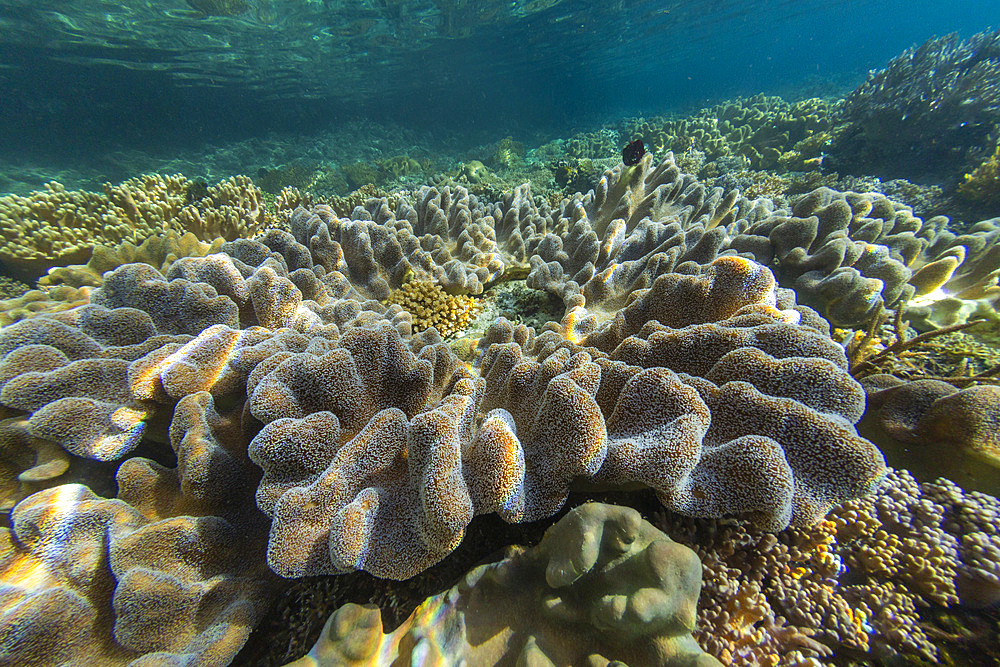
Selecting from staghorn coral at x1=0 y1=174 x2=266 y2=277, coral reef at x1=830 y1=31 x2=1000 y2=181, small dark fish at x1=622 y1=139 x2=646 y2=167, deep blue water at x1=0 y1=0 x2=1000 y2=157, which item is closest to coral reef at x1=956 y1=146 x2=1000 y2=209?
coral reef at x1=830 y1=31 x2=1000 y2=181

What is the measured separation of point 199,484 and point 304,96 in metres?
57.3

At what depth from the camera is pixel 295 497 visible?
52.7 inches

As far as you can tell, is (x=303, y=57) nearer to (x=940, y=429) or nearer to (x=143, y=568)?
(x=143, y=568)

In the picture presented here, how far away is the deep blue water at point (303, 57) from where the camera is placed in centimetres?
2492

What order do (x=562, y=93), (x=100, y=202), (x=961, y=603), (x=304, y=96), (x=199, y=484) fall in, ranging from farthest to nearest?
(x=562, y=93) → (x=304, y=96) → (x=100, y=202) → (x=199, y=484) → (x=961, y=603)

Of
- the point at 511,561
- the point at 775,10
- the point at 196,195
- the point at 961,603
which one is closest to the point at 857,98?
the point at 961,603

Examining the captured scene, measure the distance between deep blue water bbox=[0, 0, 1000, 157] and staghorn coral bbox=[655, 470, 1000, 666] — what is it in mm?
35341

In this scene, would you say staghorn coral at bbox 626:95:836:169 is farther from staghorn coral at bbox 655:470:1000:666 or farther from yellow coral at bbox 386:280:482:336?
staghorn coral at bbox 655:470:1000:666

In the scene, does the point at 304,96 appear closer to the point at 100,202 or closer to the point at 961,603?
the point at 100,202

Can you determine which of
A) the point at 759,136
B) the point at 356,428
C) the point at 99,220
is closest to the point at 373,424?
the point at 356,428

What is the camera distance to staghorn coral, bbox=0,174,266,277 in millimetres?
4762

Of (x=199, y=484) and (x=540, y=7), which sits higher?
(x=540, y=7)

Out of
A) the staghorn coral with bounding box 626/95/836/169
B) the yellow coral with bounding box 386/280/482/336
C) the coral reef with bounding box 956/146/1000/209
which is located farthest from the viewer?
the staghorn coral with bounding box 626/95/836/169

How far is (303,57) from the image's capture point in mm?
33562
